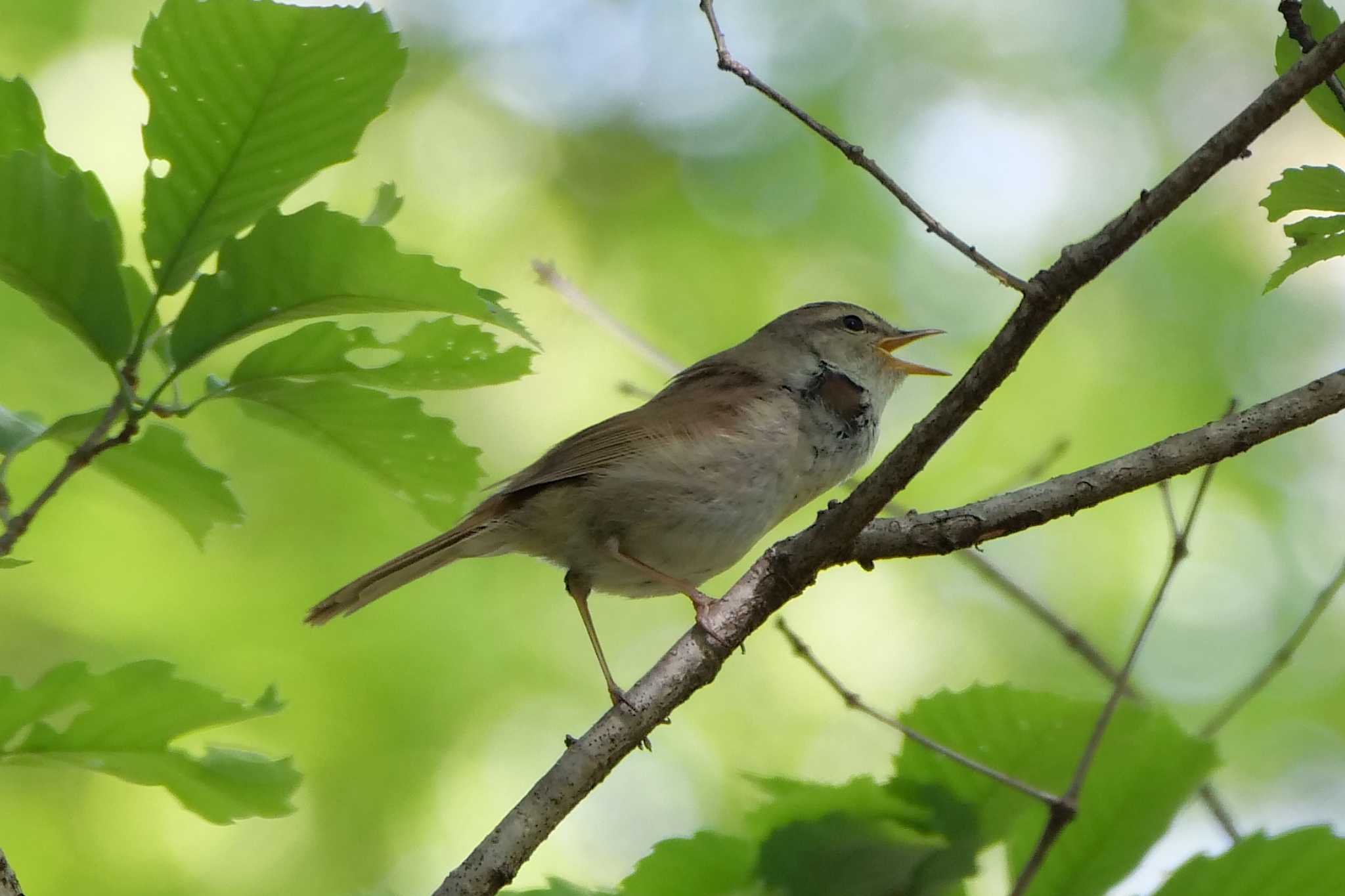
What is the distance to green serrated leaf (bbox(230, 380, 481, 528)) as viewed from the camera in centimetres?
243

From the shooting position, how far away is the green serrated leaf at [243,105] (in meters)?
2.21

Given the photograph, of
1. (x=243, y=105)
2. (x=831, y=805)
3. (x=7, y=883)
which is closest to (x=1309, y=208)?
(x=831, y=805)

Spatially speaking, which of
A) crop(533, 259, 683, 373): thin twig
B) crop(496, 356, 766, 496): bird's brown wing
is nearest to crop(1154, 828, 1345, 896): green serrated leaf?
crop(533, 259, 683, 373): thin twig

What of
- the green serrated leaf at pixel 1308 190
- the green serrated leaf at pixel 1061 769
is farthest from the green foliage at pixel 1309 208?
the green serrated leaf at pixel 1061 769

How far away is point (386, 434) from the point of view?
2.54 metres

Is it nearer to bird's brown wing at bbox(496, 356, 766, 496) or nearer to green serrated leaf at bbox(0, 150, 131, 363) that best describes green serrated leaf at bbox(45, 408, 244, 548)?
green serrated leaf at bbox(0, 150, 131, 363)

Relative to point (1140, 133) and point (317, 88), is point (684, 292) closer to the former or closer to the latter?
point (1140, 133)

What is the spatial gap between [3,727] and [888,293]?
7705 mm

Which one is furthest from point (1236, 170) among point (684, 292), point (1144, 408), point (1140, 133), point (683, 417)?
point (683, 417)

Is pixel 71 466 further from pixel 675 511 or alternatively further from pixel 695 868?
pixel 675 511

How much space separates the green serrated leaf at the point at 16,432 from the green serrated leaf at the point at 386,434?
0.35 metres

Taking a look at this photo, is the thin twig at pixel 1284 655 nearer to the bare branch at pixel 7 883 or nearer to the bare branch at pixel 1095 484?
the bare branch at pixel 1095 484

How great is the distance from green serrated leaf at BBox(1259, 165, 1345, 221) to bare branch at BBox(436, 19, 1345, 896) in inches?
9.8

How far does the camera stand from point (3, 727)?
83.2 inches
